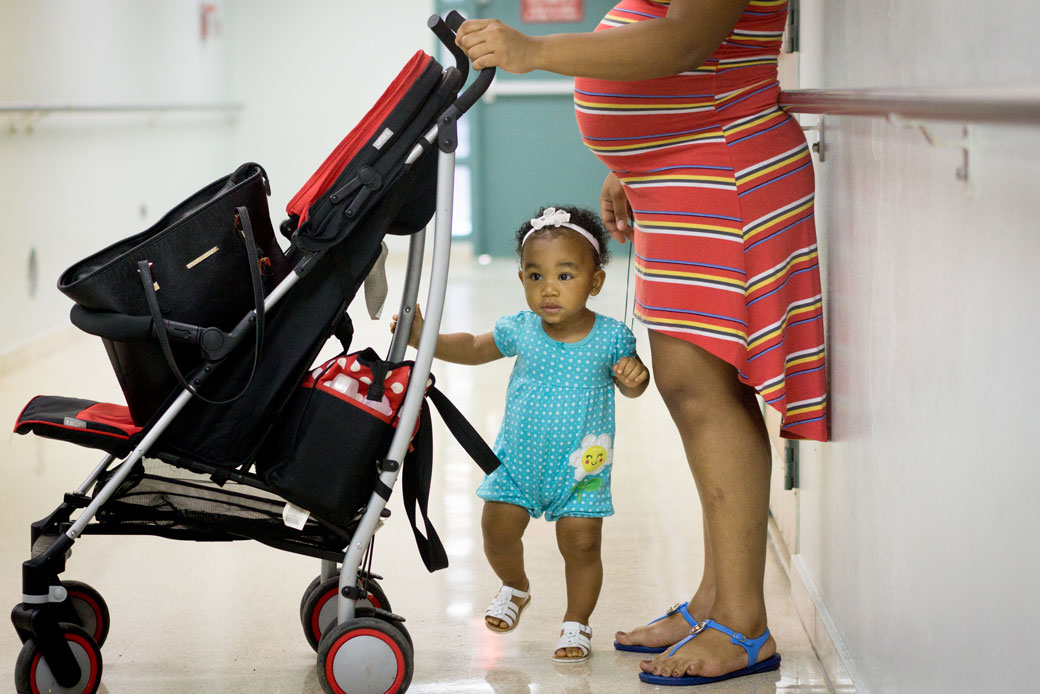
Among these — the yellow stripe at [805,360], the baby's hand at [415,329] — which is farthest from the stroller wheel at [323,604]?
the yellow stripe at [805,360]

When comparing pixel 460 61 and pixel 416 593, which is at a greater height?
pixel 460 61

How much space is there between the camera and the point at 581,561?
6.10 ft

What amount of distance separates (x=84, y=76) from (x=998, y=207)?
507 cm

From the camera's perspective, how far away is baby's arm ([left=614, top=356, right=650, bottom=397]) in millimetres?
1820

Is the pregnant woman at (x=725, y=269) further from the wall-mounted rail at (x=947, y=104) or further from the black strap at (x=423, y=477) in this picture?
the black strap at (x=423, y=477)

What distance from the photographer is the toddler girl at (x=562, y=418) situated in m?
1.86

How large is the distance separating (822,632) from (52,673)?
1.17 meters

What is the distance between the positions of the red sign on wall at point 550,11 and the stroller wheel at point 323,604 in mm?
6322

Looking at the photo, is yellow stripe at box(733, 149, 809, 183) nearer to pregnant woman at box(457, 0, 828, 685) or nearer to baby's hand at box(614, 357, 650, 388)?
pregnant woman at box(457, 0, 828, 685)

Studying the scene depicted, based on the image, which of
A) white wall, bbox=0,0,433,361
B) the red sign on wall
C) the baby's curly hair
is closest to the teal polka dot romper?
the baby's curly hair

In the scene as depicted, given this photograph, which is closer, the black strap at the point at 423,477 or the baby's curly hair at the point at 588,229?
the black strap at the point at 423,477

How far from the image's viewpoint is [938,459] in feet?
3.80

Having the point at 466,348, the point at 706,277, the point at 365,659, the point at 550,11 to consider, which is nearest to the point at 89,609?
the point at 365,659

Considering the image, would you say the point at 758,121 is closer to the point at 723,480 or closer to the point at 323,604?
the point at 723,480
